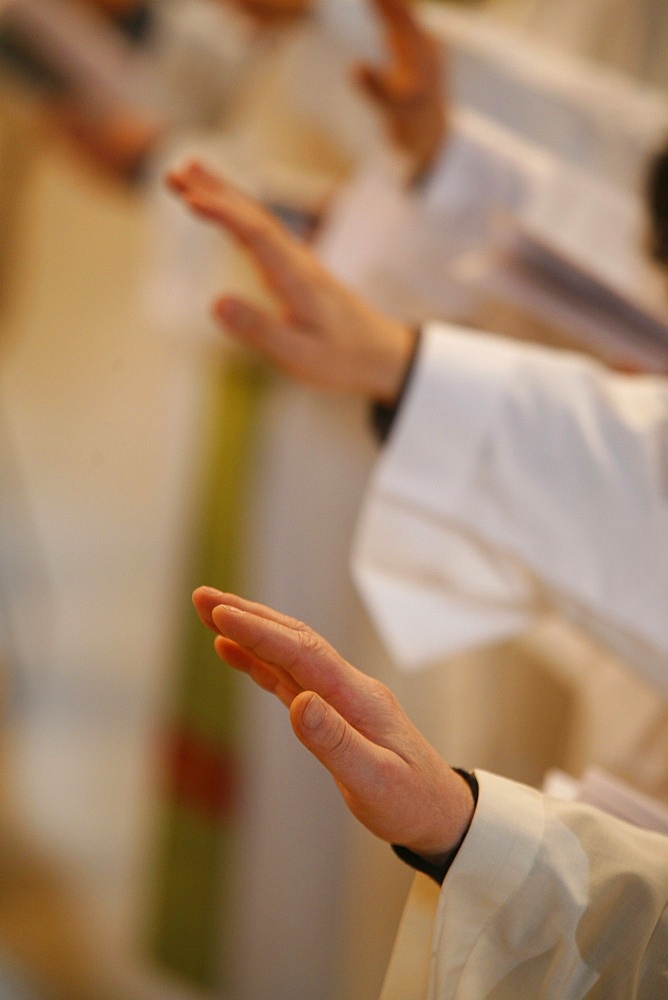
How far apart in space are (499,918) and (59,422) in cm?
86

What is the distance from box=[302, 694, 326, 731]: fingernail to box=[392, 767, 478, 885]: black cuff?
0.26 ft

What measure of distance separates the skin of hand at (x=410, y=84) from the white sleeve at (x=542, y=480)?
0.80ft

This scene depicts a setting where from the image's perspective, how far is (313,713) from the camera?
246mm

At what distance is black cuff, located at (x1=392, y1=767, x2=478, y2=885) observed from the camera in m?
0.29

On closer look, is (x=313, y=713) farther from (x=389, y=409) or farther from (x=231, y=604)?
(x=389, y=409)

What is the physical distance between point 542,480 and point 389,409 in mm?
119

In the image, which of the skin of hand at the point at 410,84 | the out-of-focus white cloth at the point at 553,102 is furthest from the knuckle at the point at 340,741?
the out-of-focus white cloth at the point at 553,102

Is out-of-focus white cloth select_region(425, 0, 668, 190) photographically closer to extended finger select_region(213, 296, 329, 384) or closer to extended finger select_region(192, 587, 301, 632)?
extended finger select_region(213, 296, 329, 384)

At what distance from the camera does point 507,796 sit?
11.8 inches

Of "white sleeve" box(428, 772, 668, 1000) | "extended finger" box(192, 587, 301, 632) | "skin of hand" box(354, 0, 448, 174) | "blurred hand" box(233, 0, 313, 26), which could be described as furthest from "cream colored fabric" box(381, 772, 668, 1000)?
"blurred hand" box(233, 0, 313, 26)

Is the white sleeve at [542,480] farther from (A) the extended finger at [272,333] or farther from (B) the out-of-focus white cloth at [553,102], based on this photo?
(B) the out-of-focus white cloth at [553,102]

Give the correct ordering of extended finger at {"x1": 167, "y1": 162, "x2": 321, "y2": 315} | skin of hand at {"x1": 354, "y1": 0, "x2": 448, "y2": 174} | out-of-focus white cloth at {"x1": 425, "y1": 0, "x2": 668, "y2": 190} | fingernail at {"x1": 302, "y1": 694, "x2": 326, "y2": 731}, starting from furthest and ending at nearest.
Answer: out-of-focus white cloth at {"x1": 425, "y1": 0, "x2": 668, "y2": 190} → skin of hand at {"x1": 354, "y1": 0, "x2": 448, "y2": 174} → extended finger at {"x1": 167, "y1": 162, "x2": 321, "y2": 315} → fingernail at {"x1": 302, "y1": 694, "x2": 326, "y2": 731}

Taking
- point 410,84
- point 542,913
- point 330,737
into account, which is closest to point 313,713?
point 330,737

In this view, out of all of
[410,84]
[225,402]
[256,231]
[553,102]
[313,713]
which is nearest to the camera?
[313,713]
